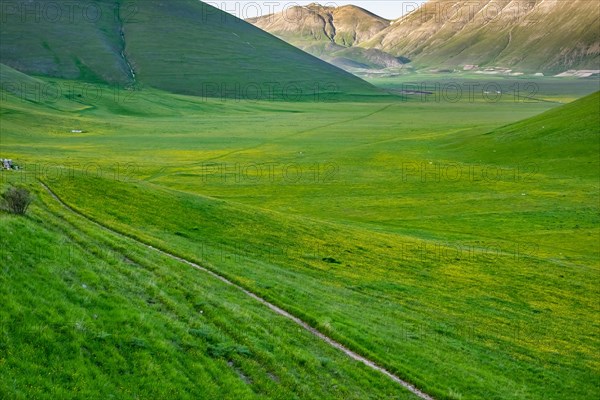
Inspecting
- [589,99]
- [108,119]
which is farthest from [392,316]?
[108,119]

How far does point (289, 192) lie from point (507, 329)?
184 feet

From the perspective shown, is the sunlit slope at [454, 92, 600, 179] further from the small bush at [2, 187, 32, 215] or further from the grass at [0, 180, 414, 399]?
the small bush at [2, 187, 32, 215]

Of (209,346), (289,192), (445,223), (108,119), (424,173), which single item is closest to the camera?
(209,346)

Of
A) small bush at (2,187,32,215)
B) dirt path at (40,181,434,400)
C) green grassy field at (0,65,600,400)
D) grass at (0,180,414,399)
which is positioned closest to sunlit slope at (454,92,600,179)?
green grassy field at (0,65,600,400)

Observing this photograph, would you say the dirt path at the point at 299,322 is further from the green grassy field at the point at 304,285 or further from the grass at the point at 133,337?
the grass at the point at 133,337

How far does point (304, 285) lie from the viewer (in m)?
32.2

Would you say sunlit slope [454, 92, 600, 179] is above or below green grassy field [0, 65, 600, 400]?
above

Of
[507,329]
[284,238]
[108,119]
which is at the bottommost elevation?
[507,329]

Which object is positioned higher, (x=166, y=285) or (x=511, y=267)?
(x=166, y=285)

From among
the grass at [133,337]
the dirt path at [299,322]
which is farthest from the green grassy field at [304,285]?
the dirt path at [299,322]

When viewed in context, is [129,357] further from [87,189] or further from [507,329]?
[87,189]

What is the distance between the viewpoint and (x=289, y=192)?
86.6 metres

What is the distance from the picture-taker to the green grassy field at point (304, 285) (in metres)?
16.7

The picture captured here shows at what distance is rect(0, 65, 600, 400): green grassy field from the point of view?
16.7 meters
